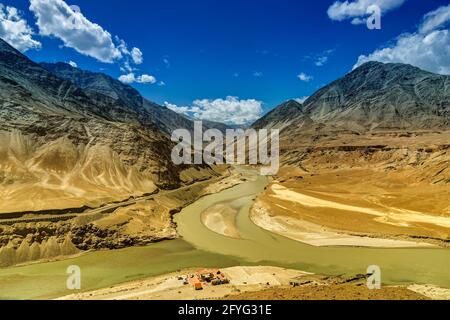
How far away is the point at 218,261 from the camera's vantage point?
157 feet

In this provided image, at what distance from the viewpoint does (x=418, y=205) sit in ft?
240

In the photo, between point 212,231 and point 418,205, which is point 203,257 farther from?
point 418,205

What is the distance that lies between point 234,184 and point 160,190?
35499mm

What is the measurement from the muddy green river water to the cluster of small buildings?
20.1ft

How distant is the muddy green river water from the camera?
40.8 meters

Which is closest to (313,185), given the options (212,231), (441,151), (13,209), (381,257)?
(441,151)

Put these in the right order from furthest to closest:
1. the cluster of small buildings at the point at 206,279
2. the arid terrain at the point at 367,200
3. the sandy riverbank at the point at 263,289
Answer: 1. the arid terrain at the point at 367,200
2. the cluster of small buildings at the point at 206,279
3. the sandy riverbank at the point at 263,289

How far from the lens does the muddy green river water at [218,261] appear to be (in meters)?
40.8

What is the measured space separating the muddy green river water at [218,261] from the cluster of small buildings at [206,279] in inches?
241

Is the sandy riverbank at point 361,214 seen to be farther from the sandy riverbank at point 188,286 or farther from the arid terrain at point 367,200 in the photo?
the sandy riverbank at point 188,286

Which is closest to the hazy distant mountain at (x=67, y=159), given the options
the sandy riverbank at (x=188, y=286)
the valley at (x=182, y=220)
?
the valley at (x=182, y=220)

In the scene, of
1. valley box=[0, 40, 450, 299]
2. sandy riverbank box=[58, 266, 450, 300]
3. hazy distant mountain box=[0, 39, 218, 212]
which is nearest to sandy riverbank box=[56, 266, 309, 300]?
sandy riverbank box=[58, 266, 450, 300]

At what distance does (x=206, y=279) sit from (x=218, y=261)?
933 centimetres

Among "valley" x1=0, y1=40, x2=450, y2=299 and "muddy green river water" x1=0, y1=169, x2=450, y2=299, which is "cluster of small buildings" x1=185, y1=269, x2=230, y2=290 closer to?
"valley" x1=0, y1=40, x2=450, y2=299
